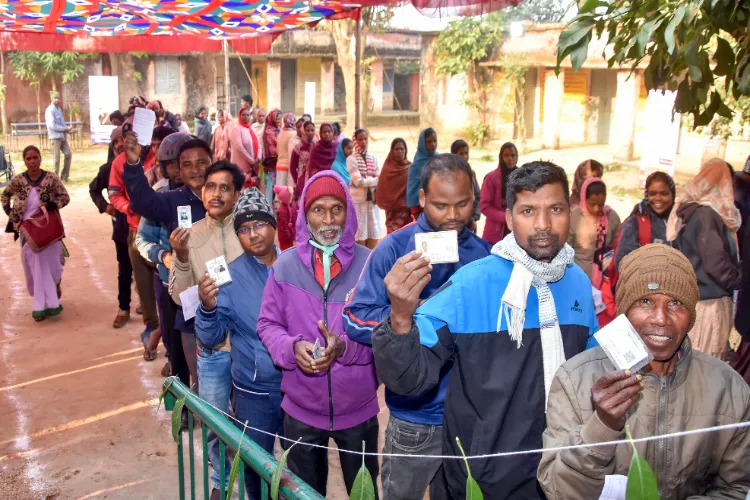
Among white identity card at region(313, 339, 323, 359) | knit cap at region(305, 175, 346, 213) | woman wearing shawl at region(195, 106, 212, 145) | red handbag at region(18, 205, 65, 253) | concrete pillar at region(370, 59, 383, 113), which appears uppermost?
concrete pillar at region(370, 59, 383, 113)

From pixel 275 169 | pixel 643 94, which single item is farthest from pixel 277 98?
pixel 275 169

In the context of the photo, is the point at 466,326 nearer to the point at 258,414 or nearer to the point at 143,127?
the point at 258,414

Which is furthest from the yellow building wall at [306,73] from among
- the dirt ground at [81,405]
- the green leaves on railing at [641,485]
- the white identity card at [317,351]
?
the green leaves on railing at [641,485]

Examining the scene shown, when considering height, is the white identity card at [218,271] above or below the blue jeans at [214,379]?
above

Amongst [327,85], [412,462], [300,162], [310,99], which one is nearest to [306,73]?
[327,85]

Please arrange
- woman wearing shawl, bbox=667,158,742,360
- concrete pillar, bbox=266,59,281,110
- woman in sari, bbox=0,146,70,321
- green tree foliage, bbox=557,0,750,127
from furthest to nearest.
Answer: concrete pillar, bbox=266,59,281,110 < woman in sari, bbox=0,146,70,321 < woman wearing shawl, bbox=667,158,742,360 < green tree foliage, bbox=557,0,750,127

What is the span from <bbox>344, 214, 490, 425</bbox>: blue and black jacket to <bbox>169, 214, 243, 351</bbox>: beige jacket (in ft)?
4.60

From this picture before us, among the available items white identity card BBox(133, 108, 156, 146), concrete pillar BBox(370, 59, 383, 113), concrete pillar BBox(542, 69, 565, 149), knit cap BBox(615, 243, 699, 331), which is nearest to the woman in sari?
white identity card BBox(133, 108, 156, 146)

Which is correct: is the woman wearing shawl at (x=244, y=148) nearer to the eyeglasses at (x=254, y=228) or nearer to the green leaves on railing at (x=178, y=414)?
the eyeglasses at (x=254, y=228)

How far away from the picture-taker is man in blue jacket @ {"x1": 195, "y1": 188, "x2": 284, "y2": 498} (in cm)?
352

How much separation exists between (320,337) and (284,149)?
10290 mm

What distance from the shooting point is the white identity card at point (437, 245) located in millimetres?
2279

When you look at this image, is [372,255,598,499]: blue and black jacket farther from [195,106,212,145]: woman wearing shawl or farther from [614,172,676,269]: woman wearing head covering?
[195,106,212,145]: woman wearing shawl

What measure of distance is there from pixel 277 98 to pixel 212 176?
96.9 feet
